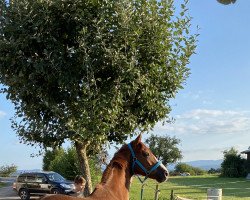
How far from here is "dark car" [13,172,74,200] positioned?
2725 cm

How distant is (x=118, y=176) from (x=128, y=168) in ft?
0.84

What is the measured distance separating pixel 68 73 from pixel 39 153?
3521mm

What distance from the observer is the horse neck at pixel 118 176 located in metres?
5.84

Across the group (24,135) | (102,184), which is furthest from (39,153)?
(102,184)

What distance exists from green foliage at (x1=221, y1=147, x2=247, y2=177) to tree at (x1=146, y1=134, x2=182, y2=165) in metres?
43.7

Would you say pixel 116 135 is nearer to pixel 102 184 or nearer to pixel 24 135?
pixel 24 135

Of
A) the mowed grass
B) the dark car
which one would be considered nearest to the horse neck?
the mowed grass

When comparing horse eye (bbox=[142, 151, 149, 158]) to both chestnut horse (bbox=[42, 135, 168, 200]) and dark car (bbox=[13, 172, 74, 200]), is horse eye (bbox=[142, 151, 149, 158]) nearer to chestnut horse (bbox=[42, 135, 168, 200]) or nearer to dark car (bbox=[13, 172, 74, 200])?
chestnut horse (bbox=[42, 135, 168, 200])

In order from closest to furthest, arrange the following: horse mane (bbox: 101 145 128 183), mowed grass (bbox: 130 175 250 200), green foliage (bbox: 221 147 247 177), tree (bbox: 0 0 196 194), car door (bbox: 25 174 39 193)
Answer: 1. horse mane (bbox: 101 145 128 183)
2. tree (bbox: 0 0 196 194)
3. mowed grass (bbox: 130 175 250 200)
4. car door (bbox: 25 174 39 193)
5. green foliage (bbox: 221 147 247 177)

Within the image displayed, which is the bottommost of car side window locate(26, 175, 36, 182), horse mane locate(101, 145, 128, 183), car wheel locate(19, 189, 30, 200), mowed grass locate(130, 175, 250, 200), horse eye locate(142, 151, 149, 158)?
car wheel locate(19, 189, 30, 200)

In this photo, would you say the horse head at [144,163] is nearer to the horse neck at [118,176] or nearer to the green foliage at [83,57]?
the horse neck at [118,176]

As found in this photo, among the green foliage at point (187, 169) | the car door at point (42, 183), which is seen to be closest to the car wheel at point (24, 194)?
the car door at point (42, 183)

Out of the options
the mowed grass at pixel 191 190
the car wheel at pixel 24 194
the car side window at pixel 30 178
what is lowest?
the car wheel at pixel 24 194

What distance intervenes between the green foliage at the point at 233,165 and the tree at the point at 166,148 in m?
43.7
